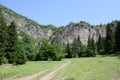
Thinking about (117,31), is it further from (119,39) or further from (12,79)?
(12,79)

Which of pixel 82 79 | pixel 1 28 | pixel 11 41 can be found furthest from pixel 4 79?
pixel 11 41

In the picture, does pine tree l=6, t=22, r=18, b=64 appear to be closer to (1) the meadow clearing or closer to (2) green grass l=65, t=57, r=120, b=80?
(1) the meadow clearing

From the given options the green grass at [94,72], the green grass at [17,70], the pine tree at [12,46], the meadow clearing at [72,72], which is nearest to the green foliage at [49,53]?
the pine tree at [12,46]

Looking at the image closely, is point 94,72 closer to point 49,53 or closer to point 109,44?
point 49,53

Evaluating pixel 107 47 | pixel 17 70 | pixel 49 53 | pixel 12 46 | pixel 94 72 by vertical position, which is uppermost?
pixel 107 47

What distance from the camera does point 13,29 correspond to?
63844 millimetres

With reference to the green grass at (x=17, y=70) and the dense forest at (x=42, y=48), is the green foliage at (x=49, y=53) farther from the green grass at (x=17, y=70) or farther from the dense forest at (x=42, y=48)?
the green grass at (x=17, y=70)

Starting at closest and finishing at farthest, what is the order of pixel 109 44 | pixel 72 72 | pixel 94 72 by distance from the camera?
1. pixel 94 72
2. pixel 72 72
3. pixel 109 44

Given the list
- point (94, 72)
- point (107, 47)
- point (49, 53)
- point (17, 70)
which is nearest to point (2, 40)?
point (17, 70)

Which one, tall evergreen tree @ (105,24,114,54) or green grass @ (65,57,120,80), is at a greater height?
tall evergreen tree @ (105,24,114,54)

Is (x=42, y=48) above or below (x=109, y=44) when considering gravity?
below

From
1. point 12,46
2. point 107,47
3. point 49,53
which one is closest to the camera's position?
point 12,46

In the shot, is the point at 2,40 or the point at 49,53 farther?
the point at 49,53

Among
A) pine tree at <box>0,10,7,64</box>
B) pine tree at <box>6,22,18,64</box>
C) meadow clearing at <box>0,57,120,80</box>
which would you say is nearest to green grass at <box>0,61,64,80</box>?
meadow clearing at <box>0,57,120,80</box>
